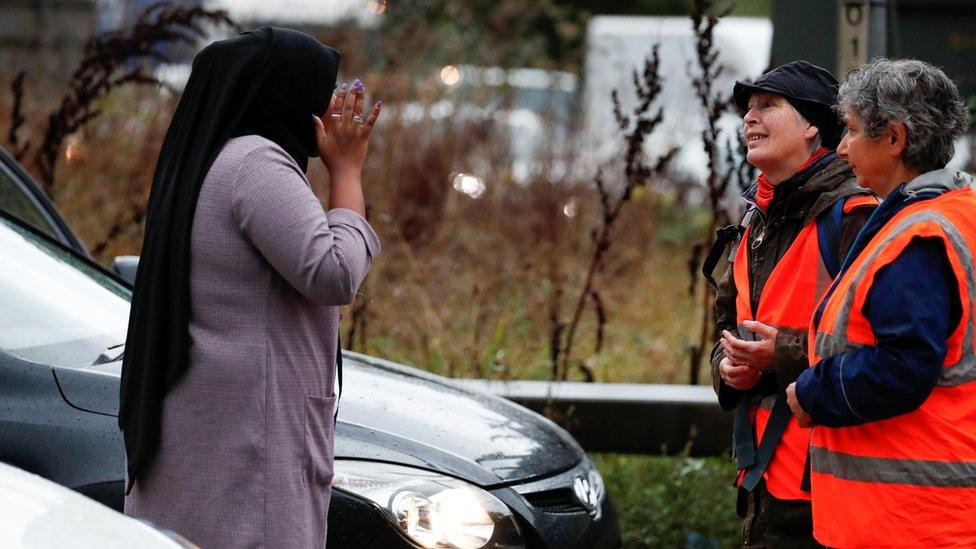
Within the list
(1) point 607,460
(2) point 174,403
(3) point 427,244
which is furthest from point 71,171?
(2) point 174,403

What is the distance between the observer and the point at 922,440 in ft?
8.63

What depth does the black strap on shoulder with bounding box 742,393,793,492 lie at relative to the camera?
3.19 m

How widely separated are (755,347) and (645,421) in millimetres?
2154

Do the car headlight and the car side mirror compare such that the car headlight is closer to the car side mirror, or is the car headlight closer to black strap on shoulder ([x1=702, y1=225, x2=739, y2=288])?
black strap on shoulder ([x1=702, y1=225, x2=739, y2=288])

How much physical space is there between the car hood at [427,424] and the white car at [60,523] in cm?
73

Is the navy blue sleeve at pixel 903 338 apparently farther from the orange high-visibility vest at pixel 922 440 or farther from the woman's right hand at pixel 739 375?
the woman's right hand at pixel 739 375

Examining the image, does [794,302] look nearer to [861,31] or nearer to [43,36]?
[861,31]

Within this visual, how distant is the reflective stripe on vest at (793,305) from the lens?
3.12 m

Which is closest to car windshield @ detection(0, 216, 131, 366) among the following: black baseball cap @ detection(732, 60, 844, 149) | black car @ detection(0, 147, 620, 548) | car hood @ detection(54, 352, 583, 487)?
black car @ detection(0, 147, 620, 548)

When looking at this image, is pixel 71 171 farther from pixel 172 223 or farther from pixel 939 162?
pixel 939 162

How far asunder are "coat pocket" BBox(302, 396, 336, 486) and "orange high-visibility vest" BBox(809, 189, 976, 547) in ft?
3.60

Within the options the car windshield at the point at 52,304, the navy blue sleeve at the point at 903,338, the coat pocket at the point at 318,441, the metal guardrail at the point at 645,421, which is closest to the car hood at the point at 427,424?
the car windshield at the point at 52,304

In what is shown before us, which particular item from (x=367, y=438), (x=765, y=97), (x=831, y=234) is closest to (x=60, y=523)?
(x=367, y=438)

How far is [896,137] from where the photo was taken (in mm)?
2746
